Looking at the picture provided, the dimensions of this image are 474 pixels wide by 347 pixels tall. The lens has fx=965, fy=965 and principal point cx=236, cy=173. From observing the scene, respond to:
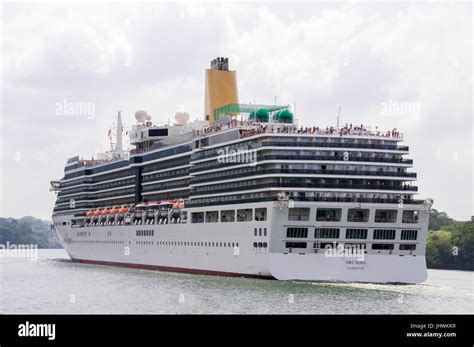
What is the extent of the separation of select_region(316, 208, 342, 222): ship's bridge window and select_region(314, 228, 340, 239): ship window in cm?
79

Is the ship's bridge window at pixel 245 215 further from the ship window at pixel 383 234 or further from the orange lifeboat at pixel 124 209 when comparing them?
the orange lifeboat at pixel 124 209

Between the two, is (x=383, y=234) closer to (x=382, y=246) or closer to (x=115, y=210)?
(x=382, y=246)

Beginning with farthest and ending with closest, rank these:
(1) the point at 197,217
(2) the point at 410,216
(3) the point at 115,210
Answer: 1. (3) the point at 115,210
2. (1) the point at 197,217
3. (2) the point at 410,216

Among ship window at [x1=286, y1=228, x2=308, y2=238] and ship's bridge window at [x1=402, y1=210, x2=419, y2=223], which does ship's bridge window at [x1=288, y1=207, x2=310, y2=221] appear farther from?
ship's bridge window at [x1=402, y1=210, x2=419, y2=223]

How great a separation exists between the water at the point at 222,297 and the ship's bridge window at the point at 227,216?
5.31 m

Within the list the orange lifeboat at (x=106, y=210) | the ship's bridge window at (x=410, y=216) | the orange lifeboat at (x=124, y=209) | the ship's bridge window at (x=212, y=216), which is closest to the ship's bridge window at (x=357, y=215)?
the ship's bridge window at (x=410, y=216)

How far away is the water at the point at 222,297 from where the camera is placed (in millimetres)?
59094

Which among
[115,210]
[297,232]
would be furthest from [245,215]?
[115,210]

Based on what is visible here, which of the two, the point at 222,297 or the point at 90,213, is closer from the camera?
the point at 222,297

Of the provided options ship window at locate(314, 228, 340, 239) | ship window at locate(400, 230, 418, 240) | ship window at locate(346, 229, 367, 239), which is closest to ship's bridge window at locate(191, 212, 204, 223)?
ship window at locate(314, 228, 340, 239)

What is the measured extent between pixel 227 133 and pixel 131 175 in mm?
30054

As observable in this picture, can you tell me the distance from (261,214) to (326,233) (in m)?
5.79

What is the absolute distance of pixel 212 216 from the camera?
88.4 meters
